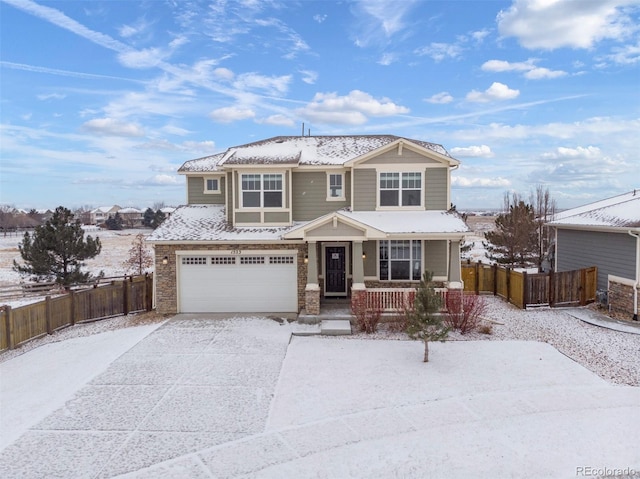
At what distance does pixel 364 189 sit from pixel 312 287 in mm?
4261

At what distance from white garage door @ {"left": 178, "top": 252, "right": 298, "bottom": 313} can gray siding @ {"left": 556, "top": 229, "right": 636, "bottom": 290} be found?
1102 centimetres

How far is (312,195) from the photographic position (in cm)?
1527

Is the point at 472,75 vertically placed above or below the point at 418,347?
above

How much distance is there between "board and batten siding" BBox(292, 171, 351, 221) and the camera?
49.9 ft

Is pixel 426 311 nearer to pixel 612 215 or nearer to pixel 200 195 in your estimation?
pixel 612 215

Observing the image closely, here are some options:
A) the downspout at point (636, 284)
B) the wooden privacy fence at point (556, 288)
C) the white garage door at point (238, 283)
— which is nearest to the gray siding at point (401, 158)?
the white garage door at point (238, 283)

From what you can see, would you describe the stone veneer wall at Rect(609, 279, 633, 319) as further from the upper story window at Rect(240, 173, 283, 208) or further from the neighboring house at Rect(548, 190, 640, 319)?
the upper story window at Rect(240, 173, 283, 208)

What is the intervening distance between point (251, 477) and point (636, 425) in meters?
6.00

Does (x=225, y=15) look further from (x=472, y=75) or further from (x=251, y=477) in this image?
(x=251, y=477)

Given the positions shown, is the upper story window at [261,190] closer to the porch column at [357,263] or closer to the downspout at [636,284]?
the porch column at [357,263]

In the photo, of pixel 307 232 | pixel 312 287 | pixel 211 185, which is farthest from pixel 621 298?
pixel 211 185

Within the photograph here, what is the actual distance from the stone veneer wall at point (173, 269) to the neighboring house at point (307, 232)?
0.11 ft

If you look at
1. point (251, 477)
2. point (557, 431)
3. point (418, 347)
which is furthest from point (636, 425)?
point (251, 477)

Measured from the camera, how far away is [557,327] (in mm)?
12398
